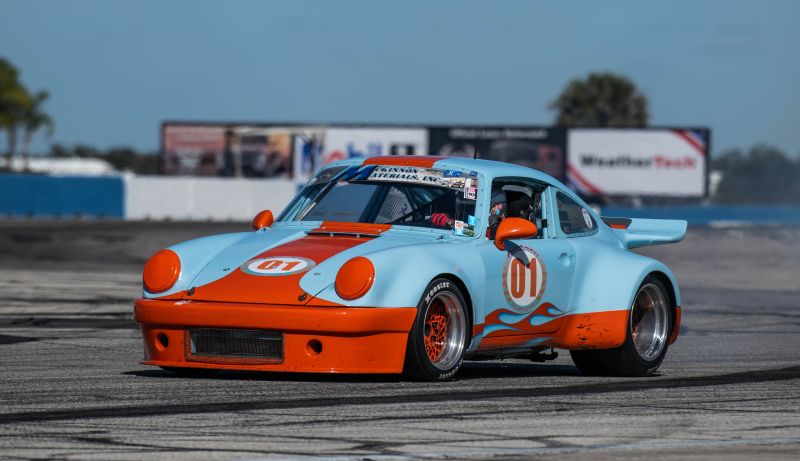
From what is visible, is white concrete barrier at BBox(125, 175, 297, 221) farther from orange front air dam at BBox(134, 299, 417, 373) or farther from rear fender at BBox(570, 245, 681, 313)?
orange front air dam at BBox(134, 299, 417, 373)

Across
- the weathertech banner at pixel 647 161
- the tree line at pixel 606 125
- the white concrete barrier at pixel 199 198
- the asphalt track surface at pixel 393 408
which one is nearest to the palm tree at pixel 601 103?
the tree line at pixel 606 125

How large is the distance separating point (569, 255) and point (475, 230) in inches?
30.8

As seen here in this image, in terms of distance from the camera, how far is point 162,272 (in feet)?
26.7

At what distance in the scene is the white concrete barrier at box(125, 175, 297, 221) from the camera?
44250 millimetres

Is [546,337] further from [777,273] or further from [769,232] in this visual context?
[769,232]

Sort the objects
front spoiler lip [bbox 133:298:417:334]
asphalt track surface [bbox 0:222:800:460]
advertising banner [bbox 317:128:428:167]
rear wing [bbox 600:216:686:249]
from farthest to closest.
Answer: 1. advertising banner [bbox 317:128:428:167]
2. rear wing [bbox 600:216:686:249]
3. front spoiler lip [bbox 133:298:417:334]
4. asphalt track surface [bbox 0:222:800:460]

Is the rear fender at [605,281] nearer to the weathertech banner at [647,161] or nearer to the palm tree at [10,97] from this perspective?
the weathertech banner at [647,161]

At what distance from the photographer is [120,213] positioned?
144 ft

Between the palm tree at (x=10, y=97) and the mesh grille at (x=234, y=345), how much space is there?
99221 millimetres

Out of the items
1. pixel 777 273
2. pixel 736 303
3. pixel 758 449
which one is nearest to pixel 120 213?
pixel 777 273

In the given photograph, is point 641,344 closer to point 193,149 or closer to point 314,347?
point 314,347

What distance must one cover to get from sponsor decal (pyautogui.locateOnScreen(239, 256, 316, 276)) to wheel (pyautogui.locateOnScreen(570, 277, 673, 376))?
2199 millimetres

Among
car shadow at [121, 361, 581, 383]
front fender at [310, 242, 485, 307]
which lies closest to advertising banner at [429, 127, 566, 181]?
car shadow at [121, 361, 581, 383]

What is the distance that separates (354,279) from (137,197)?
37.3m
